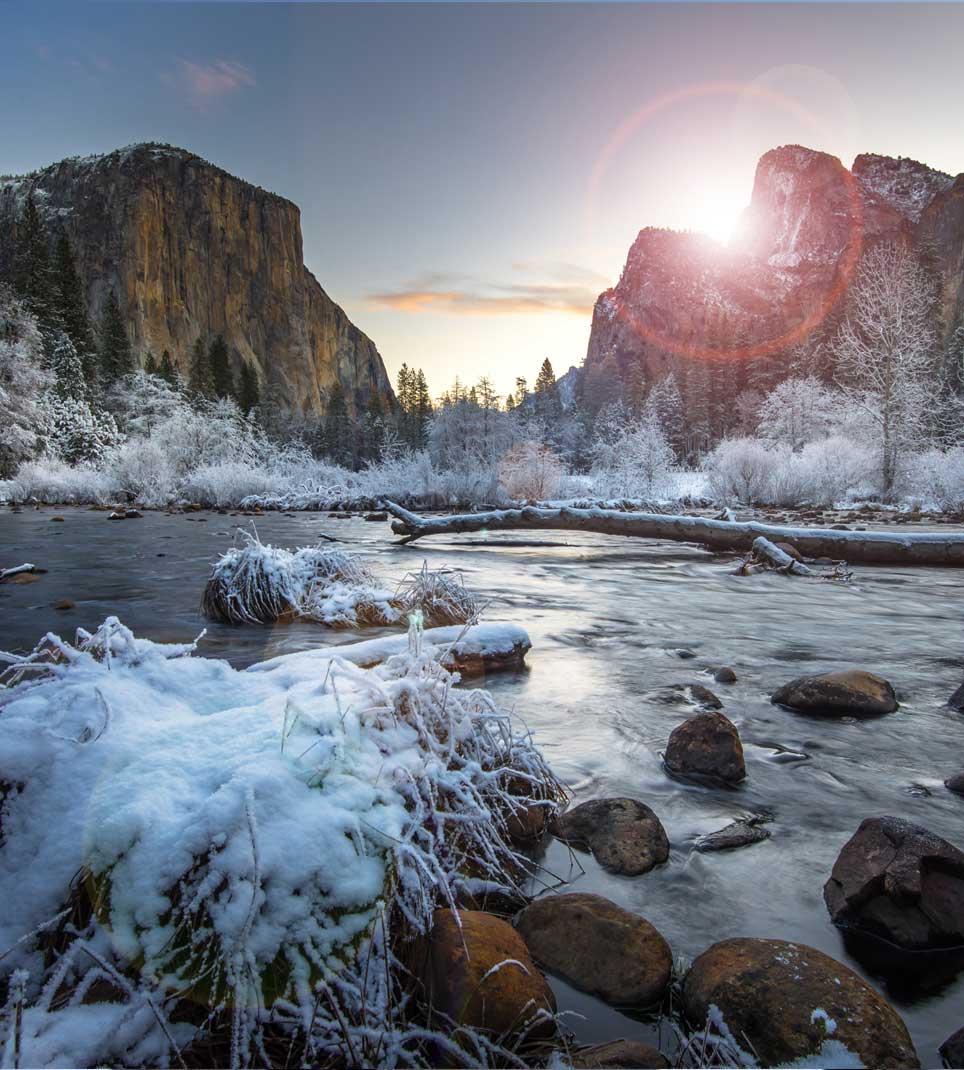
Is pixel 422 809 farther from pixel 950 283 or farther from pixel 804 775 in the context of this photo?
pixel 950 283

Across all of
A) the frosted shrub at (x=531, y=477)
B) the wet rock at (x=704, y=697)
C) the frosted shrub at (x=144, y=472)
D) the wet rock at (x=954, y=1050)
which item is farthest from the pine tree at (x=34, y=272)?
the wet rock at (x=954, y=1050)

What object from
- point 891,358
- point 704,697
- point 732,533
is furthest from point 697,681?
point 891,358

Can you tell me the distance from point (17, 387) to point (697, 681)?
34230 mm

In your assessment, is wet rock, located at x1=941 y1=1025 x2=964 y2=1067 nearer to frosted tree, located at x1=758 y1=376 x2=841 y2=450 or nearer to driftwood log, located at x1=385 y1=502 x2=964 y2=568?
driftwood log, located at x1=385 y1=502 x2=964 y2=568

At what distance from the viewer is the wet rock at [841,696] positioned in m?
4.03

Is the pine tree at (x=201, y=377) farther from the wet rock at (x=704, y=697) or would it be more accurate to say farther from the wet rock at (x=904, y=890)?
the wet rock at (x=904, y=890)

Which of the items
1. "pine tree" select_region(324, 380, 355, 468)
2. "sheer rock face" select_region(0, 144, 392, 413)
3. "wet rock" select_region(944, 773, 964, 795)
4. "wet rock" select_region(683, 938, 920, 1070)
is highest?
"sheer rock face" select_region(0, 144, 392, 413)

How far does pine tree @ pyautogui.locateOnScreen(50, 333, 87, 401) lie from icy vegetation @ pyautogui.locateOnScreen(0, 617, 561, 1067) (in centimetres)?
4123

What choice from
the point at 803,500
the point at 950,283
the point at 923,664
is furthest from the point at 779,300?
the point at 923,664

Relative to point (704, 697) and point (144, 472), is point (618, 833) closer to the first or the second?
point (704, 697)

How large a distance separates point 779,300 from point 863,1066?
13968cm

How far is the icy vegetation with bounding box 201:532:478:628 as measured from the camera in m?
6.33

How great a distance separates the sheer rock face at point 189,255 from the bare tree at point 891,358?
79772mm

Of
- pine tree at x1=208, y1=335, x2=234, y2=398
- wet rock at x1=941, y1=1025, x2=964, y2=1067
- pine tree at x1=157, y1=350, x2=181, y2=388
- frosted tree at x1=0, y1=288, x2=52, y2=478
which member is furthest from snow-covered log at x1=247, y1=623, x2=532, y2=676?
pine tree at x1=208, y1=335, x2=234, y2=398
